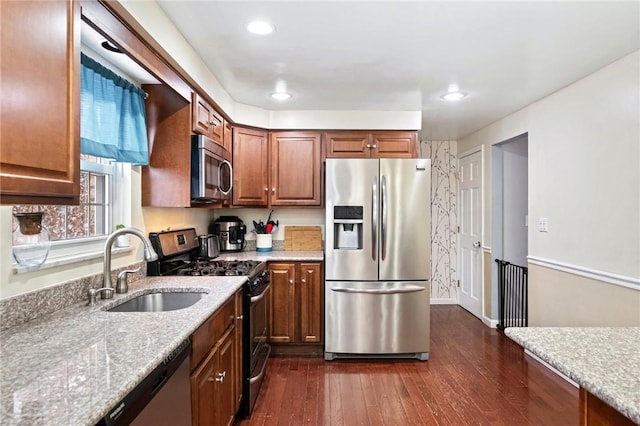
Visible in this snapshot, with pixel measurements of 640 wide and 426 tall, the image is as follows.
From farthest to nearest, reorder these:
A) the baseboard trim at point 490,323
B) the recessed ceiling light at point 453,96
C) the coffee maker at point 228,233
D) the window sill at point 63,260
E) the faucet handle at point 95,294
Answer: the baseboard trim at point 490,323
the coffee maker at point 228,233
the recessed ceiling light at point 453,96
the faucet handle at point 95,294
the window sill at point 63,260

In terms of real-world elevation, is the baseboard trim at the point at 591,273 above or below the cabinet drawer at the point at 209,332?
above

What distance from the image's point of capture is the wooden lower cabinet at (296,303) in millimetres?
3322

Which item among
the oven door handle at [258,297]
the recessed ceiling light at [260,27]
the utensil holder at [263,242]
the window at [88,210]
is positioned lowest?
the oven door handle at [258,297]

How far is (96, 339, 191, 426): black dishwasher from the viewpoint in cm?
91

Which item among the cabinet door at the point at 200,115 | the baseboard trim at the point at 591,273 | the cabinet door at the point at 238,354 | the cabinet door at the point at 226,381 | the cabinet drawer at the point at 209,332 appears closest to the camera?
the cabinet drawer at the point at 209,332

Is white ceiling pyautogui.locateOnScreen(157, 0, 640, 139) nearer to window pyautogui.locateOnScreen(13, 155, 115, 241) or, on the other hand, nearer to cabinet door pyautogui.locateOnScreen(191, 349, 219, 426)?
window pyautogui.locateOnScreen(13, 155, 115, 241)

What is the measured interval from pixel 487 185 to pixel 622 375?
3.61m

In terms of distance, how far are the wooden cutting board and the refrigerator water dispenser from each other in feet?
2.03

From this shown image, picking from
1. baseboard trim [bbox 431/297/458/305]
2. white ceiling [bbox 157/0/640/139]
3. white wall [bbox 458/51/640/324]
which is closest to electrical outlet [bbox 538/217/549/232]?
white wall [bbox 458/51/640/324]

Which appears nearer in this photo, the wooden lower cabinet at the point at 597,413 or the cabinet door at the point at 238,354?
the wooden lower cabinet at the point at 597,413

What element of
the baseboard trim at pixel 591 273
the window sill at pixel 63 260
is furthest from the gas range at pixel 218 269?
the baseboard trim at pixel 591 273

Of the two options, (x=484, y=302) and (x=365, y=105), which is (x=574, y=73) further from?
(x=484, y=302)

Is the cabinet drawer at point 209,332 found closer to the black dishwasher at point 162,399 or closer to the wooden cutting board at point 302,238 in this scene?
the black dishwasher at point 162,399

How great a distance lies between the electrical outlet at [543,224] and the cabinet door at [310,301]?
6.56 feet
